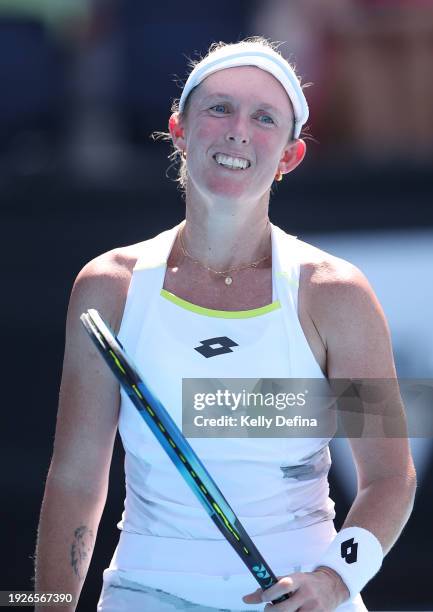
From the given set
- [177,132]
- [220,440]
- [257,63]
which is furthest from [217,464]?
[257,63]

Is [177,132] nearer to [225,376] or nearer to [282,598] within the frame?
[225,376]

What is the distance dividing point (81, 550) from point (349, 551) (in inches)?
25.0

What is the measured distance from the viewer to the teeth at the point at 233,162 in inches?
103

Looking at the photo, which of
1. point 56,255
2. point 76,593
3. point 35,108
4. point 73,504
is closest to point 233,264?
point 73,504

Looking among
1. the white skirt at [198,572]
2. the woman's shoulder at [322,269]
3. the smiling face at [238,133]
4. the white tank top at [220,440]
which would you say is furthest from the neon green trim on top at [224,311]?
the white skirt at [198,572]

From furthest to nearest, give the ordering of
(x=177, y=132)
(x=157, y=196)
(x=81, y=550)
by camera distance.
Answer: (x=157, y=196) → (x=177, y=132) → (x=81, y=550)

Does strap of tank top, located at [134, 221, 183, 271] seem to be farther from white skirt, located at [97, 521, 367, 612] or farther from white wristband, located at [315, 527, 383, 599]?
white wristband, located at [315, 527, 383, 599]

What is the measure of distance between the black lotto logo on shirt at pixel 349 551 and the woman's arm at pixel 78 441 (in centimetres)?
61

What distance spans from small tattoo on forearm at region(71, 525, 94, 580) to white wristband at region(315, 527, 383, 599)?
57cm

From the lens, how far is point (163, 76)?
5.70 metres

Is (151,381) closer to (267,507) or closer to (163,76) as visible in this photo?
(267,507)

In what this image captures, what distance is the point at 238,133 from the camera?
103 inches

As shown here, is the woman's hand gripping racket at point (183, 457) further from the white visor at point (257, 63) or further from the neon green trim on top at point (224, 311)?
the white visor at point (257, 63)

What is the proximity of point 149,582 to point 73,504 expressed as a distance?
0.86ft
